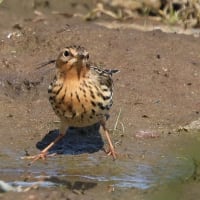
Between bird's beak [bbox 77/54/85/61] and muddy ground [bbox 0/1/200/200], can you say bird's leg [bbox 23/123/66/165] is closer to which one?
muddy ground [bbox 0/1/200/200]

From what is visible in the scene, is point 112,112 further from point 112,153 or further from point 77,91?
point 77,91

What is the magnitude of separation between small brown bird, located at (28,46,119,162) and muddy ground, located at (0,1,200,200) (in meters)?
0.42

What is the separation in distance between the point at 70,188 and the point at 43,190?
34 cm

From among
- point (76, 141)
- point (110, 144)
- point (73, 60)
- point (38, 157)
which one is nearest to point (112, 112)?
point (76, 141)

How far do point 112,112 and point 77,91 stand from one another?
4.64 ft

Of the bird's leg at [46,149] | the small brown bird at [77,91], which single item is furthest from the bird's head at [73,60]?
the bird's leg at [46,149]

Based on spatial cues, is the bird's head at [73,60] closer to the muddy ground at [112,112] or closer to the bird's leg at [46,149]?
the bird's leg at [46,149]

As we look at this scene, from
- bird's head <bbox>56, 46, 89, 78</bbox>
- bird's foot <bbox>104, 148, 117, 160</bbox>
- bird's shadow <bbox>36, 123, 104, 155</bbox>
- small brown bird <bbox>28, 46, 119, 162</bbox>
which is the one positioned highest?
bird's head <bbox>56, 46, 89, 78</bbox>

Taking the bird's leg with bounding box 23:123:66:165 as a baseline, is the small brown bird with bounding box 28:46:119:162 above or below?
above

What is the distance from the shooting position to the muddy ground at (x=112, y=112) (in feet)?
23.5

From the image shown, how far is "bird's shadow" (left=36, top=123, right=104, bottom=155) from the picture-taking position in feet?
26.6

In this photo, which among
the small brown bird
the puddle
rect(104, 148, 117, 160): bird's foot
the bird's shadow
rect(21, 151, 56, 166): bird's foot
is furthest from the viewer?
the bird's shadow

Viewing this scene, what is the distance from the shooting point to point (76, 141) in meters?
8.32

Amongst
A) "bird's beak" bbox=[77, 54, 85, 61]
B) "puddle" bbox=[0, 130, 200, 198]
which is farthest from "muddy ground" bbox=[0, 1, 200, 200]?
"bird's beak" bbox=[77, 54, 85, 61]
